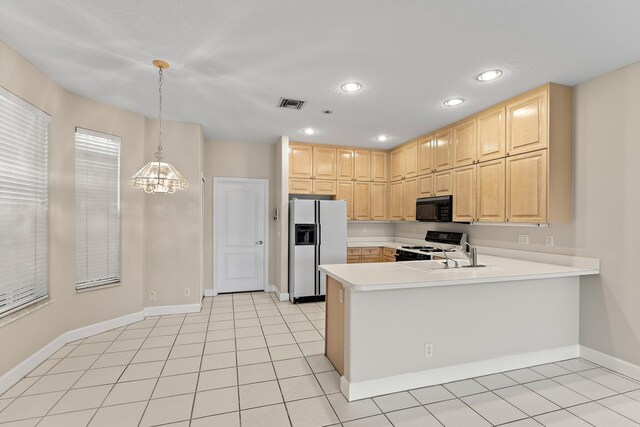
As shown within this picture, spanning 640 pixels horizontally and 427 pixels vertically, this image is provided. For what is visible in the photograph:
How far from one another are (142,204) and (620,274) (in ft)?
17.0

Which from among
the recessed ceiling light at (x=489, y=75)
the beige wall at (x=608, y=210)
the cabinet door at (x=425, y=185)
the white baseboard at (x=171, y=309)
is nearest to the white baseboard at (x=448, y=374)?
the beige wall at (x=608, y=210)

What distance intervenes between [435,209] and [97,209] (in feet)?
14.1

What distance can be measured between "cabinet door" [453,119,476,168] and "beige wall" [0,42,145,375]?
4.10 meters

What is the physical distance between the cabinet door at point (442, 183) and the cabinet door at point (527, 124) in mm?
972

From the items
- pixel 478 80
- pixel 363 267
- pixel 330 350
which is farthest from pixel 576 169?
pixel 330 350

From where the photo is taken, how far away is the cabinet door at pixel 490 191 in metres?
3.40

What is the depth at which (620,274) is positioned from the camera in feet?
8.77

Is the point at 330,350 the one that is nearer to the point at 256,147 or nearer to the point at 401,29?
the point at 401,29

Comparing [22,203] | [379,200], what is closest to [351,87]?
[379,200]

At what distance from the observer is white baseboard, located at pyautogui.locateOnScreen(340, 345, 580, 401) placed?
234 cm

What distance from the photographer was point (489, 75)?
278 centimetres

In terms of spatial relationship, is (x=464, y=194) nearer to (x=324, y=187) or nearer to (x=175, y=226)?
(x=324, y=187)

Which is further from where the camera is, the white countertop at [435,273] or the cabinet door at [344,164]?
the cabinet door at [344,164]

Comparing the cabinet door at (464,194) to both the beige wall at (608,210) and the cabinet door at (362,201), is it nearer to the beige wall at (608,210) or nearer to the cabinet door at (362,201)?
the beige wall at (608,210)
